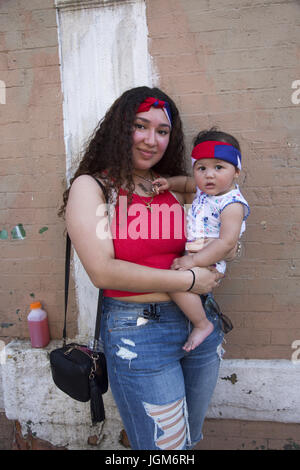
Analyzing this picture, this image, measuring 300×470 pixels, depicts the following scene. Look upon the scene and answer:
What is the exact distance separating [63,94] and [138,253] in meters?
1.44

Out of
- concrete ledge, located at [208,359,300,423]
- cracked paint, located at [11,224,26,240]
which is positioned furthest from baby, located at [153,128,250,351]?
cracked paint, located at [11,224,26,240]

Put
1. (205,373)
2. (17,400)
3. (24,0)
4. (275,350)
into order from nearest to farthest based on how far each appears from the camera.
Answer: (205,373), (24,0), (275,350), (17,400)

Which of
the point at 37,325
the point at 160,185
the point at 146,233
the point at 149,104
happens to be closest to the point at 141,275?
the point at 146,233

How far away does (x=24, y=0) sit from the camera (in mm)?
2281

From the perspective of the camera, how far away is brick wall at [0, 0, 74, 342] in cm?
230

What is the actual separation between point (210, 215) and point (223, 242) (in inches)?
7.6

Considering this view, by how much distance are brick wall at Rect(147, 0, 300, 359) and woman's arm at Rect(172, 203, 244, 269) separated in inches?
26.5

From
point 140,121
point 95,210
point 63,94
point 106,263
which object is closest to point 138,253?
point 106,263

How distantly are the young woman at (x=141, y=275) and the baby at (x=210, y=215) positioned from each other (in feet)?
0.20

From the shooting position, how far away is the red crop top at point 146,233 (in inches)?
63.9

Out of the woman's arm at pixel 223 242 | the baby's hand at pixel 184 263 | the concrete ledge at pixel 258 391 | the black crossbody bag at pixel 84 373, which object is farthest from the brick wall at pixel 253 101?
the black crossbody bag at pixel 84 373

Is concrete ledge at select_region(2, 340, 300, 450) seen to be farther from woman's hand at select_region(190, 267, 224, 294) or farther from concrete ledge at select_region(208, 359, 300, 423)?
woman's hand at select_region(190, 267, 224, 294)

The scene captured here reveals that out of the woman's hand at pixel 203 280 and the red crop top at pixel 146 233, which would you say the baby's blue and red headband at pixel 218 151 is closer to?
the red crop top at pixel 146 233

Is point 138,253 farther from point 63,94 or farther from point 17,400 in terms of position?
point 17,400
